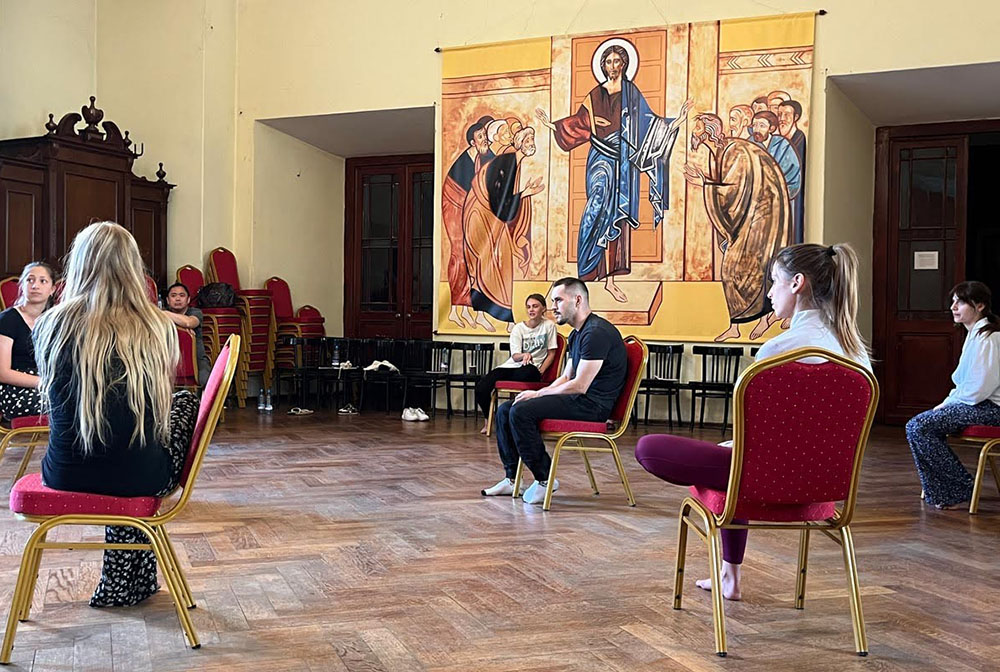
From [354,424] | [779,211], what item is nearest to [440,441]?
[354,424]

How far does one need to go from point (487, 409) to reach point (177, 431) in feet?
17.4

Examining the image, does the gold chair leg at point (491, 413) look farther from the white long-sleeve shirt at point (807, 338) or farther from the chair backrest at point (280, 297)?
the white long-sleeve shirt at point (807, 338)

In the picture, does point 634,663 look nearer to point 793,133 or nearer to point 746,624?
point 746,624

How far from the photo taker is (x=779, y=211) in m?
8.75

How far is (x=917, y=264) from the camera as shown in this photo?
988 cm

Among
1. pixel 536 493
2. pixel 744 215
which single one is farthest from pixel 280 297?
pixel 536 493

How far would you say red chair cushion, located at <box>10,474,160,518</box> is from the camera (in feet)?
9.41

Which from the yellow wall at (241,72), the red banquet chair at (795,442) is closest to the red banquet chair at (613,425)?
the red banquet chair at (795,442)

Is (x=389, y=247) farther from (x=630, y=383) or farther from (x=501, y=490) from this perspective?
(x=630, y=383)

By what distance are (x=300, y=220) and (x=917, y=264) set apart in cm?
658

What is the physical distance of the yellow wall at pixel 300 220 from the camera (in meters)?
11.0

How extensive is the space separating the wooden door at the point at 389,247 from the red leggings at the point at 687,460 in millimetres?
8983

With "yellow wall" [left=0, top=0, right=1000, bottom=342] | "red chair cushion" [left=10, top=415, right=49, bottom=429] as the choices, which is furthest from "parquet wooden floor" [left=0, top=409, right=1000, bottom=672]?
"yellow wall" [left=0, top=0, right=1000, bottom=342]

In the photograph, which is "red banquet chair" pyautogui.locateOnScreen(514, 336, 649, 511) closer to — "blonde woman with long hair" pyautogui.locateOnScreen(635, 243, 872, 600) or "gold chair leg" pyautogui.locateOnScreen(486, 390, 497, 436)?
"blonde woman with long hair" pyautogui.locateOnScreen(635, 243, 872, 600)
